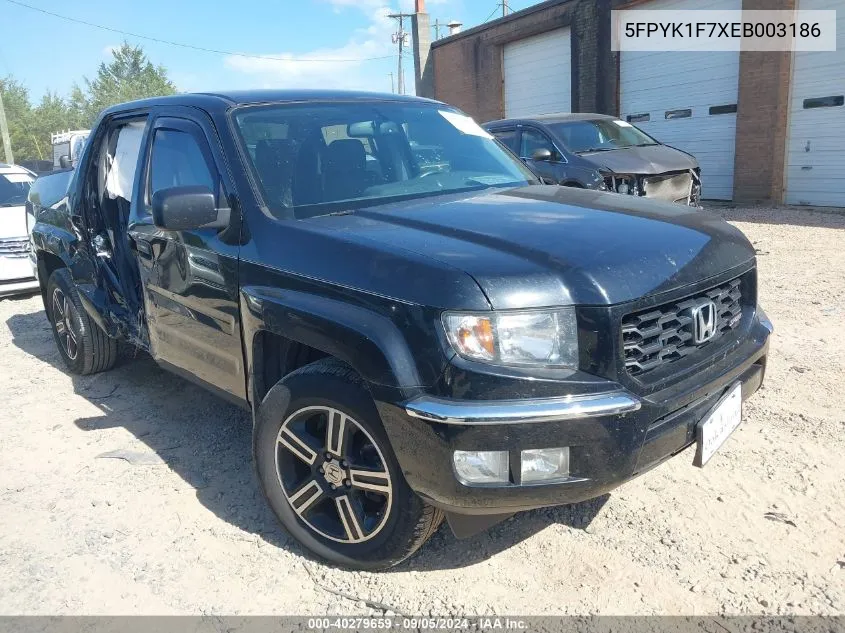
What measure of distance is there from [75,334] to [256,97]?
267 centimetres

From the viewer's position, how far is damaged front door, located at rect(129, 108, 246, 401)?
10.3 ft

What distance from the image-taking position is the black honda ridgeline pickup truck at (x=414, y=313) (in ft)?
7.41

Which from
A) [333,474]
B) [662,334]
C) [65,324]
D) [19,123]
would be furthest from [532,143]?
[19,123]

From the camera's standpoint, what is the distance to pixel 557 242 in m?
2.49

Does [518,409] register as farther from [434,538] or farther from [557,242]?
[434,538]

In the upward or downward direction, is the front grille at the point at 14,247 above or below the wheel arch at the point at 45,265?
below

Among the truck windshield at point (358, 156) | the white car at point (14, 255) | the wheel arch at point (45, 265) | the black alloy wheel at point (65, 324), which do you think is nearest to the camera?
the truck windshield at point (358, 156)

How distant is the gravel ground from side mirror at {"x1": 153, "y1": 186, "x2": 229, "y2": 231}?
1.37m

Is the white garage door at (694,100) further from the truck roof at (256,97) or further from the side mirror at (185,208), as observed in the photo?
the side mirror at (185,208)

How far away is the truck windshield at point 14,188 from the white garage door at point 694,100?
41.6ft

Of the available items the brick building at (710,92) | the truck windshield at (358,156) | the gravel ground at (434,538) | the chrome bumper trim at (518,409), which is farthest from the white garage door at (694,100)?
the chrome bumper trim at (518,409)

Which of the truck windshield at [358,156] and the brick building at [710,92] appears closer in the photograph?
the truck windshield at [358,156]

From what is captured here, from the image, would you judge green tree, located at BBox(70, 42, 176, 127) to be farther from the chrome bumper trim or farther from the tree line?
the chrome bumper trim

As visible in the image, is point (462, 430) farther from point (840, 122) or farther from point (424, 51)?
point (424, 51)
